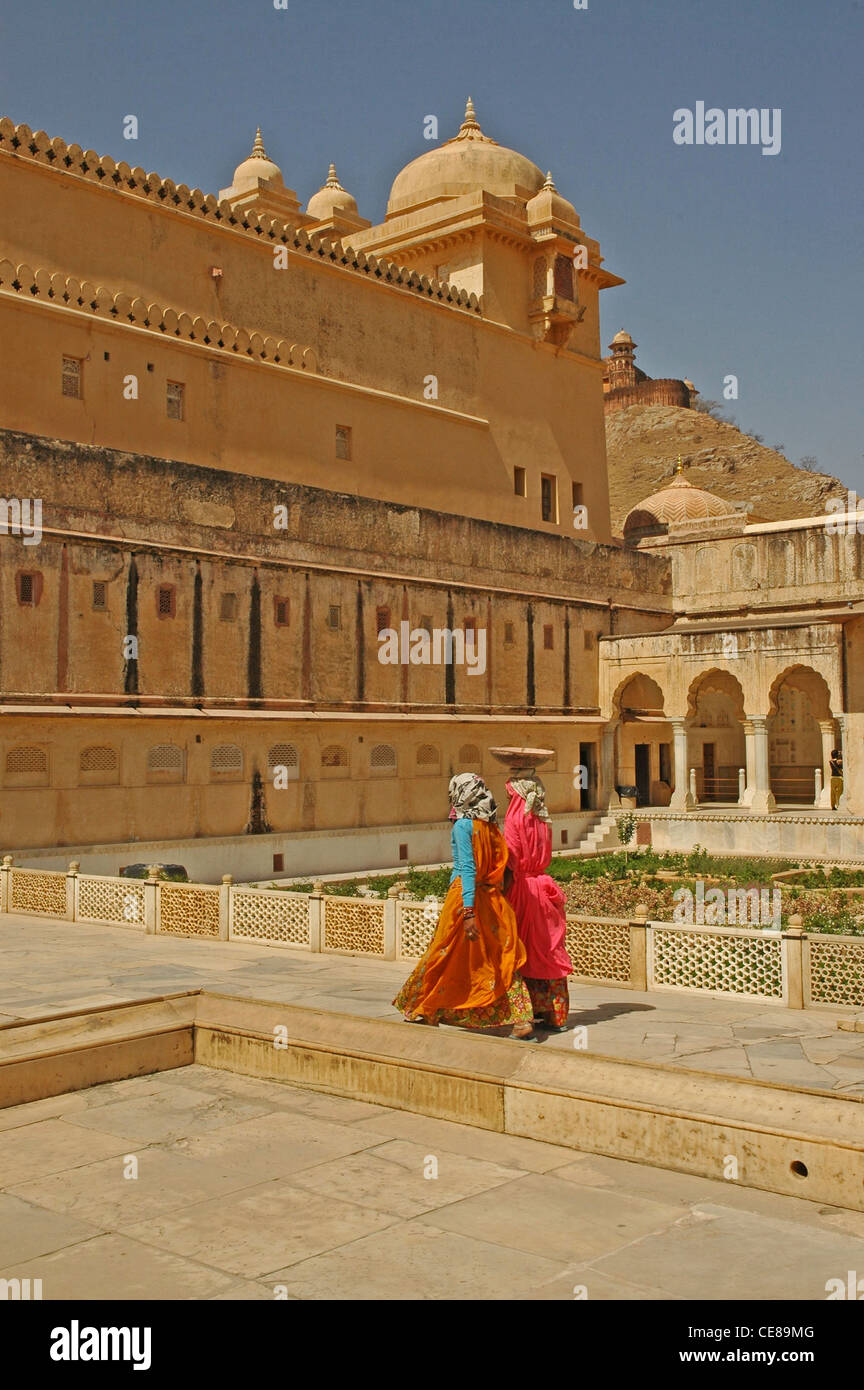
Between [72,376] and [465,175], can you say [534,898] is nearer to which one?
[72,376]

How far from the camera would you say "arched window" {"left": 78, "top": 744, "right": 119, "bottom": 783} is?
19.3 metres

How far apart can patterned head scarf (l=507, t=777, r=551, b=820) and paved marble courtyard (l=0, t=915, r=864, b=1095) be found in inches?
53.5

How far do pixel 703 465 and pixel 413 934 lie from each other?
224ft

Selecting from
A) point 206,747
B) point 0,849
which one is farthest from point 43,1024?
point 206,747

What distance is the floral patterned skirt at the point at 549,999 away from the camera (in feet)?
25.6

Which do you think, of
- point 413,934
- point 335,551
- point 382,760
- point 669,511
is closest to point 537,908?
point 413,934

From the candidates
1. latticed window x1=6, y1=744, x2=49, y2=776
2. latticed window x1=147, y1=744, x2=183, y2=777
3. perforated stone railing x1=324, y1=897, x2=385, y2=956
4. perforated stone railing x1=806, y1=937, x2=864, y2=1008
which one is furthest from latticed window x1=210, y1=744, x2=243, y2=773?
perforated stone railing x1=806, y1=937, x2=864, y2=1008

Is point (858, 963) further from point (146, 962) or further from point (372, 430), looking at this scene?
point (372, 430)

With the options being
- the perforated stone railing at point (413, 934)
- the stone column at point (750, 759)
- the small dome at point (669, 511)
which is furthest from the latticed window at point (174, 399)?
the small dome at point (669, 511)

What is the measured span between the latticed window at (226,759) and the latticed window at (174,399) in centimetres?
686

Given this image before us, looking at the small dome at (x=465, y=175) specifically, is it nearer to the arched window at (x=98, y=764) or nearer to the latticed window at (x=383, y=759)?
the latticed window at (x=383, y=759)

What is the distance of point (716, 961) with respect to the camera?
382 inches

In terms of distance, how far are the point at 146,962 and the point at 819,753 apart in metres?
31.5

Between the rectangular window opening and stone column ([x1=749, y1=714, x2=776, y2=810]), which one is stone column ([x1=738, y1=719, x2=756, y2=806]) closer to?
stone column ([x1=749, y1=714, x2=776, y2=810])
